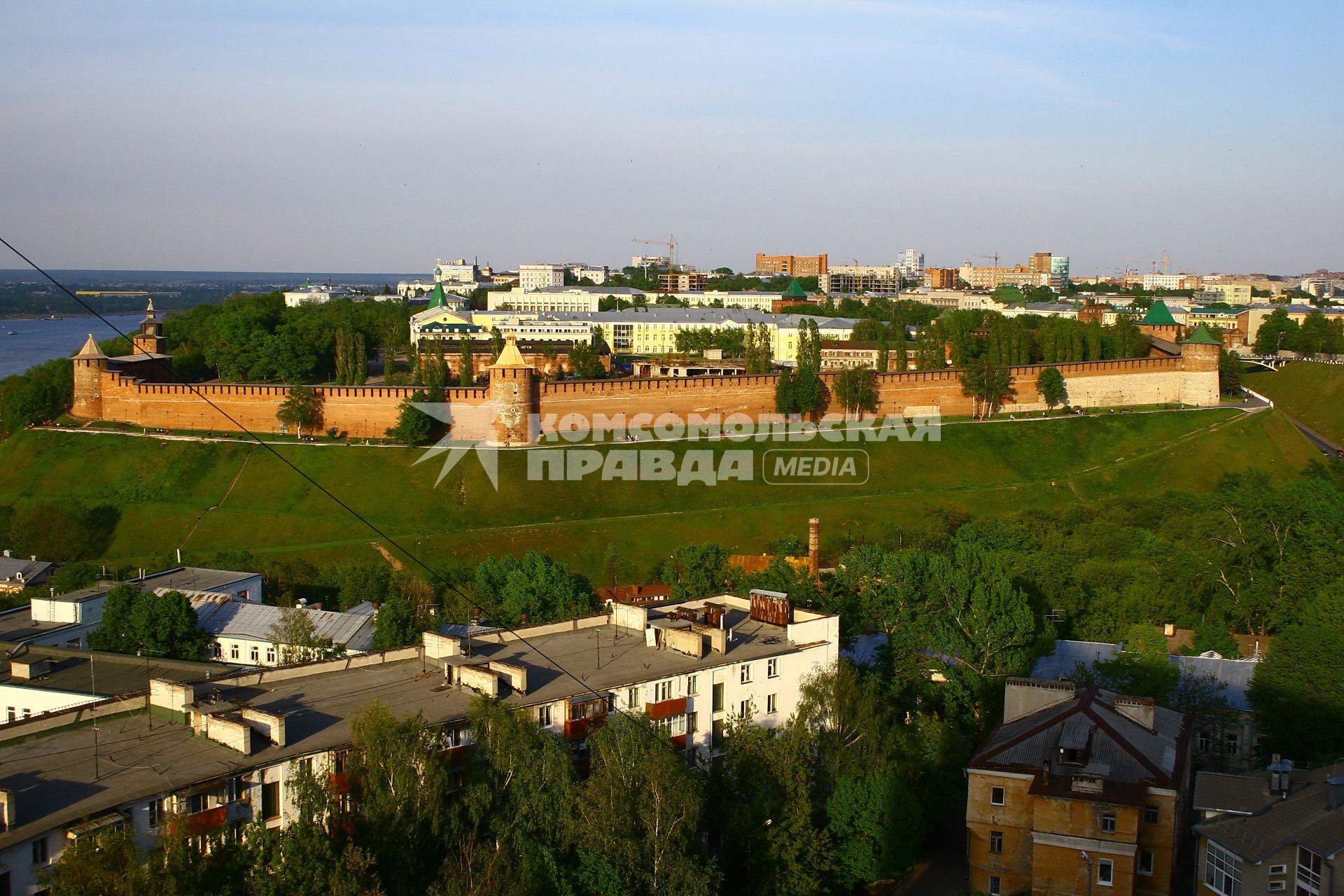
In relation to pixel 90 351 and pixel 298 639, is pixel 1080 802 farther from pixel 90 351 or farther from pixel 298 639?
pixel 90 351

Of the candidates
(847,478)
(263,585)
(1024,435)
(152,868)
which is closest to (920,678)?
(152,868)

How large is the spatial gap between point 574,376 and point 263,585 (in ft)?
70.8

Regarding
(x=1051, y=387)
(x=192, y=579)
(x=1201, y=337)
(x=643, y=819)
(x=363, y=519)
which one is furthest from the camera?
(x=1201, y=337)

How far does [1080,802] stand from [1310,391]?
4280 cm

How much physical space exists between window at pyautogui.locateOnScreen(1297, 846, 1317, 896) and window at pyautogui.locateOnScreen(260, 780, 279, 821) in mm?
8301

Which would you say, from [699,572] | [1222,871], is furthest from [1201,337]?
[1222,871]

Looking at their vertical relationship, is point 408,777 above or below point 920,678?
above

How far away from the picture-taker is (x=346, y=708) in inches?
464

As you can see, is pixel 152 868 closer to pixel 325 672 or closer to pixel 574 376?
pixel 325 672

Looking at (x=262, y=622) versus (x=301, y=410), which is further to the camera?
(x=301, y=410)

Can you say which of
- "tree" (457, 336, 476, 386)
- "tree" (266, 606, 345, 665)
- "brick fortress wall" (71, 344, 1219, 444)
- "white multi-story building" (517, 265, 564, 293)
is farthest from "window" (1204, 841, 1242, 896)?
"white multi-story building" (517, 265, 564, 293)

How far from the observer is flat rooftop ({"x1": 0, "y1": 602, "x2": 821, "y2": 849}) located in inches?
381

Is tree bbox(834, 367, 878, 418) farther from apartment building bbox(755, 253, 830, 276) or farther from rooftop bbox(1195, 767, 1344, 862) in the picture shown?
apartment building bbox(755, 253, 830, 276)

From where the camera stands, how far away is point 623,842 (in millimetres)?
10758
